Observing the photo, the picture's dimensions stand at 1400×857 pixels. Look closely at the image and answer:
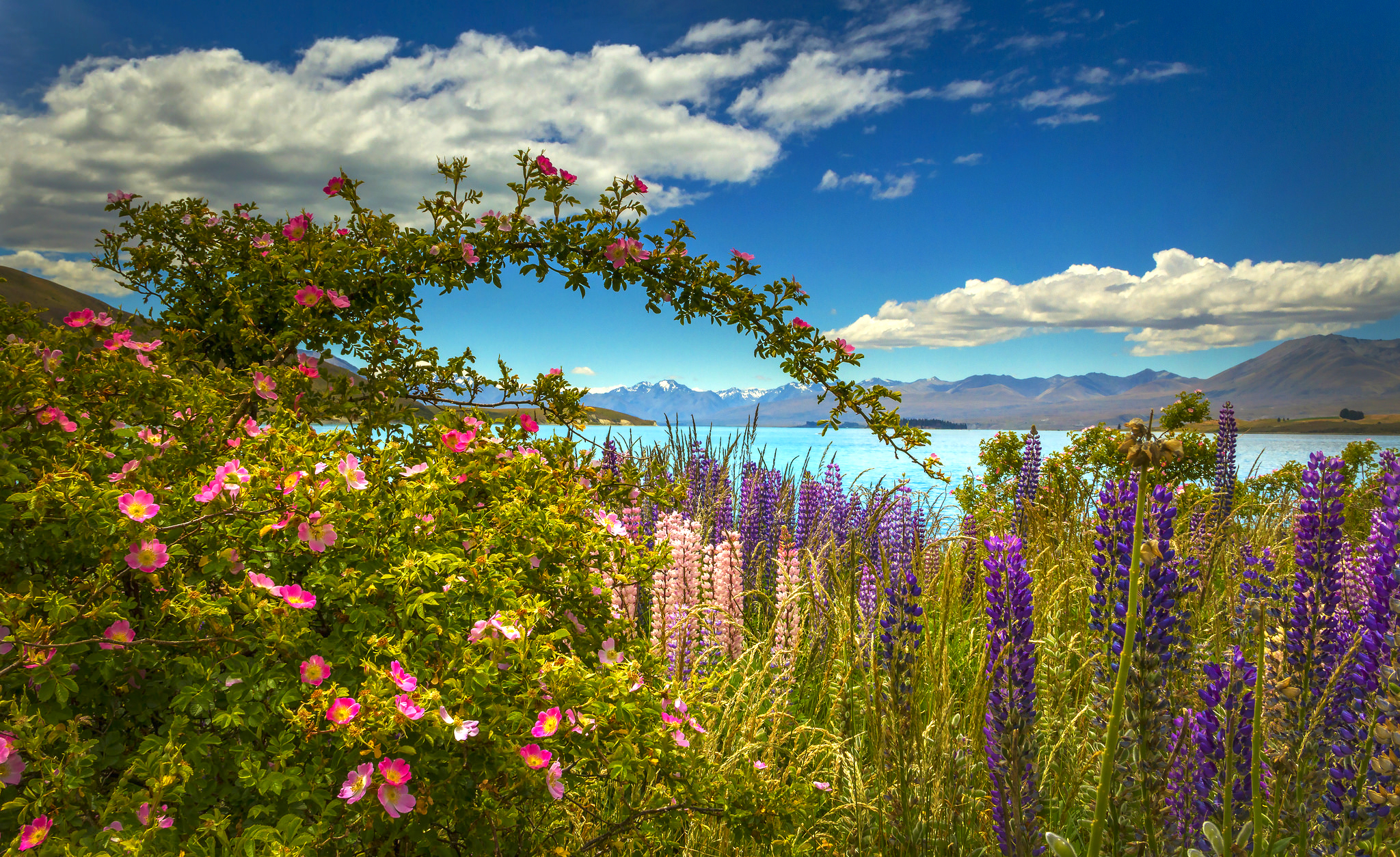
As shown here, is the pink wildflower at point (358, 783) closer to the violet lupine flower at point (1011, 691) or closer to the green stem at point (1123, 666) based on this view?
the green stem at point (1123, 666)

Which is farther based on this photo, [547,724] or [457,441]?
[457,441]

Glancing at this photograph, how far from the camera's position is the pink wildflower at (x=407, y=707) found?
1340mm

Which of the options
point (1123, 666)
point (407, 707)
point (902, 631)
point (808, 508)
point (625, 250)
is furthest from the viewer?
point (808, 508)

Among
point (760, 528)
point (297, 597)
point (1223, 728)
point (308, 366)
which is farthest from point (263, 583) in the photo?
point (760, 528)

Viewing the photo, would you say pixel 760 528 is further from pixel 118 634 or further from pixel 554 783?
pixel 118 634

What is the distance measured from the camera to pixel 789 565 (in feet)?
14.3

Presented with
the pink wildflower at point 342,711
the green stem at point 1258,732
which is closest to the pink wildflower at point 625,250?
the pink wildflower at point 342,711

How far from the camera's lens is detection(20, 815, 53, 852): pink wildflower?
4.04 feet

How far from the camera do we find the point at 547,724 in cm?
147

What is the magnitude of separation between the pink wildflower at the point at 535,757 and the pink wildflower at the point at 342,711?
36 cm

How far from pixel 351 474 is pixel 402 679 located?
65cm

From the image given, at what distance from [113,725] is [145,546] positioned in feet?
1.66

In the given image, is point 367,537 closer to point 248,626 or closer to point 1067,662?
point 248,626

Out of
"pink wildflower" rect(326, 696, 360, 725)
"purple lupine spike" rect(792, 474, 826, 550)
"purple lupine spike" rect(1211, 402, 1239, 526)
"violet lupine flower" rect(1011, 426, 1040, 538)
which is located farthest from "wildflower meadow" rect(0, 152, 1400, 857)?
"purple lupine spike" rect(1211, 402, 1239, 526)
